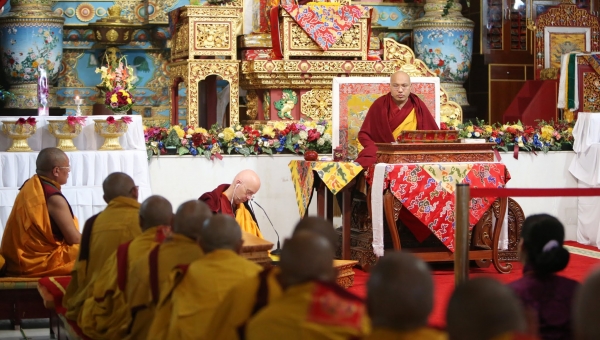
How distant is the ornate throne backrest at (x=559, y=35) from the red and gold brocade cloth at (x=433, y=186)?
568cm

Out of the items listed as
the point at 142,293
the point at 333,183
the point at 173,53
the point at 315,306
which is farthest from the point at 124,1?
the point at 315,306

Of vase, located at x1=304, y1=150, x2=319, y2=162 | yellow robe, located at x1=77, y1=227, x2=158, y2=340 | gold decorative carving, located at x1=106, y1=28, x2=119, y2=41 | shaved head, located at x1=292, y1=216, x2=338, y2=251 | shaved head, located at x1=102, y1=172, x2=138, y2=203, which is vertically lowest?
yellow robe, located at x1=77, y1=227, x2=158, y2=340

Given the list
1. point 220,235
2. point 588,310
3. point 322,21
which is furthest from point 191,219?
point 322,21

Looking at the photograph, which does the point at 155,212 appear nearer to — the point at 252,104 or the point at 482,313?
the point at 482,313

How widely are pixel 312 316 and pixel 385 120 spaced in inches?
206

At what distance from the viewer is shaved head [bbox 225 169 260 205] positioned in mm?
6477

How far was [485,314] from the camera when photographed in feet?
7.52

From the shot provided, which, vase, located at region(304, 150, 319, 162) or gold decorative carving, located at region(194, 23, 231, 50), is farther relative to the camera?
gold decorative carving, located at region(194, 23, 231, 50)

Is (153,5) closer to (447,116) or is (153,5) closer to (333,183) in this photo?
(447,116)

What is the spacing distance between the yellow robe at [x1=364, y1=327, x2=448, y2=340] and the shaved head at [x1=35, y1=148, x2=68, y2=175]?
12.8 feet

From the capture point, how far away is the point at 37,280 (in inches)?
227

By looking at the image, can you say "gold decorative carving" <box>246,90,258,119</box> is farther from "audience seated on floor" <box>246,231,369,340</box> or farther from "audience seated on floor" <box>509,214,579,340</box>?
"audience seated on floor" <box>246,231,369,340</box>

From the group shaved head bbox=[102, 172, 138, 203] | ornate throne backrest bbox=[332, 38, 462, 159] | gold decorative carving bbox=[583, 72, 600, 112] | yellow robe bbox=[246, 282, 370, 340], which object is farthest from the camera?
gold decorative carving bbox=[583, 72, 600, 112]

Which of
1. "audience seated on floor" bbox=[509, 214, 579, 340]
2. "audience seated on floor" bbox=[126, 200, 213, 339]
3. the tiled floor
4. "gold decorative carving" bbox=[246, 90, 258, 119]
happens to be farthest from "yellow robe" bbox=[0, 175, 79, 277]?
"gold decorative carving" bbox=[246, 90, 258, 119]
